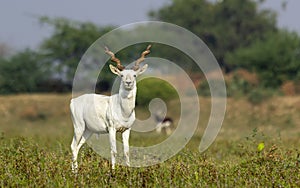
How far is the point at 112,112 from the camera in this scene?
9.84m

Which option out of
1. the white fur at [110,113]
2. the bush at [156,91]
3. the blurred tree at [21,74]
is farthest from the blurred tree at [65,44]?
the white fur at [110,113]

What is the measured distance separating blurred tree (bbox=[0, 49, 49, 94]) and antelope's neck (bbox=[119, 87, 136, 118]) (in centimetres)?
3802

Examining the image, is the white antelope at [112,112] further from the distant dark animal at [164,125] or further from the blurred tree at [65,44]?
the blurred tree at [65,44]

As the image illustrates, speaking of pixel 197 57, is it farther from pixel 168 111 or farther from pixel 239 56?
pixel 168 111

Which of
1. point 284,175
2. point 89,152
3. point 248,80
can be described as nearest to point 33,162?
point 89,152

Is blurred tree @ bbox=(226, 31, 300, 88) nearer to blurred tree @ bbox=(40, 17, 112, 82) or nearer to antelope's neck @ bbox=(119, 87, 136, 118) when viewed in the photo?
blurred tree @ bbox=(40, 17, 112, 82)

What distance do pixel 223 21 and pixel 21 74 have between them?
25.2 metres

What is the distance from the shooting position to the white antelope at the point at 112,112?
952 cm

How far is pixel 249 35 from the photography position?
63.5 m

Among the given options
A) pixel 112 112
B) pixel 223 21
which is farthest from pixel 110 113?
pixel 223 21

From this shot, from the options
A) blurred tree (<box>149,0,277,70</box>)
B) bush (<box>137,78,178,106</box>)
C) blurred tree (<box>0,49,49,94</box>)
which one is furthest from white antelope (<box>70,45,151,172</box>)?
blurred tree (<box>149,0,277,70</box>)

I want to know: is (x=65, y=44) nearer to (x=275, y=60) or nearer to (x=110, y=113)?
(x=275, y=60)

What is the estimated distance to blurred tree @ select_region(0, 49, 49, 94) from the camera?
47.0 meters

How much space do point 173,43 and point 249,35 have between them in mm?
10838
